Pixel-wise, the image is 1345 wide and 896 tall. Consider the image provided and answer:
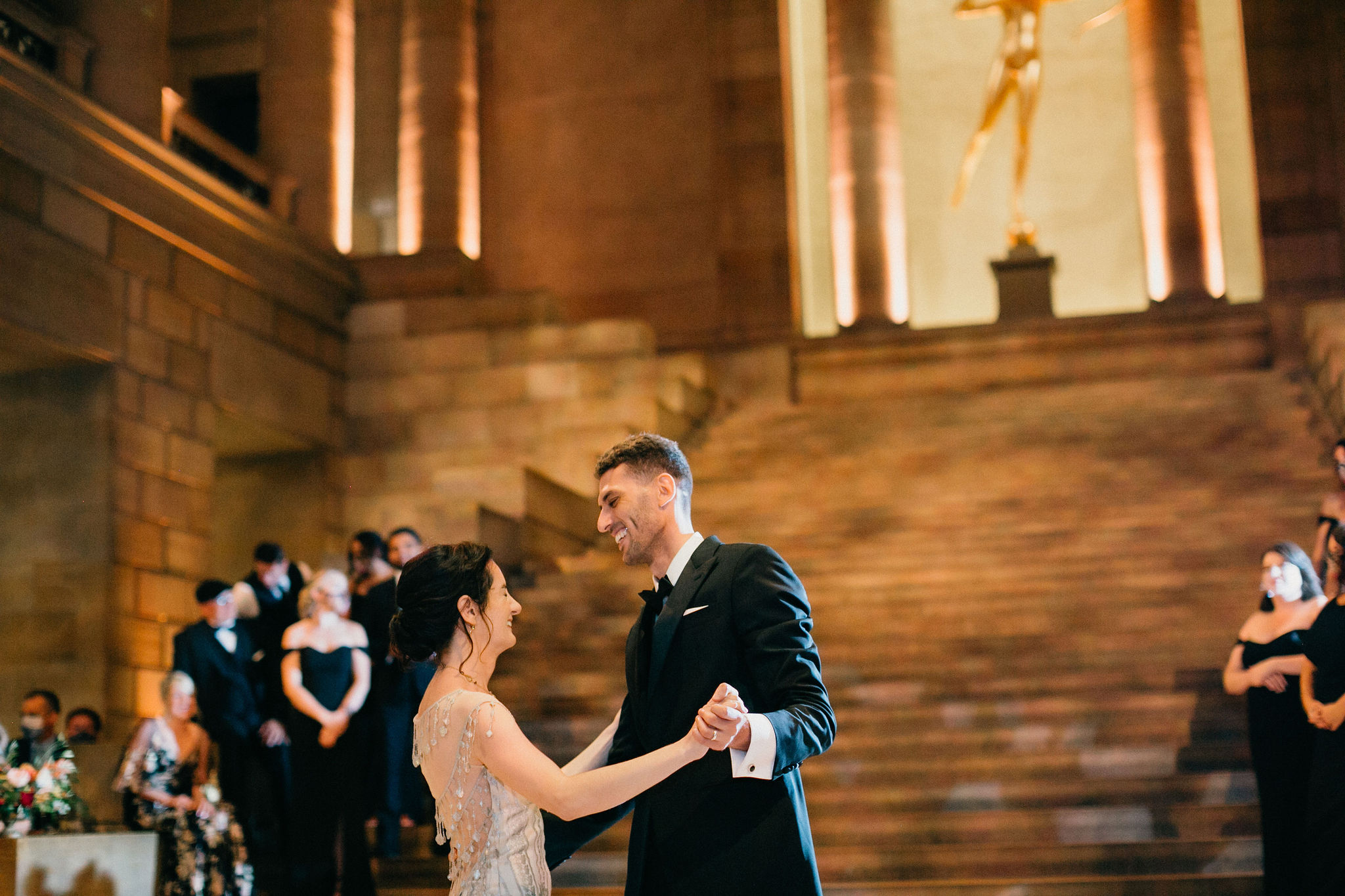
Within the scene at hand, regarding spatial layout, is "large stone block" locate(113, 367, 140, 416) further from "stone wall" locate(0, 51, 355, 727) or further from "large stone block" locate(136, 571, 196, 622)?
"large stone block" locate(136, 571, 196, 622)

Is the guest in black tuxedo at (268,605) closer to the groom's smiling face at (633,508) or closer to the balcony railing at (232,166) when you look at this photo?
the groom's smiling face at (633,508)

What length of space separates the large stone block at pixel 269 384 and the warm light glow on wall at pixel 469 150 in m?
4.98

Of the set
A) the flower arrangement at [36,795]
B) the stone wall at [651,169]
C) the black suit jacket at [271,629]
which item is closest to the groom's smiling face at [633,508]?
the flower arrangement at [36,795]

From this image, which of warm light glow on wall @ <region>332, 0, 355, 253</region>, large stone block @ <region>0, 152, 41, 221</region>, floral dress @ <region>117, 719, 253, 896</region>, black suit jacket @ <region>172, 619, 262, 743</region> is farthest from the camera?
warm light glow on wall @ <region>332, 0, 355, 253</region>

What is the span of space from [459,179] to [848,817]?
1376 centimetres

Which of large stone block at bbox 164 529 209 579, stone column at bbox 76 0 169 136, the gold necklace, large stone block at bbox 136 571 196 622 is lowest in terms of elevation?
the gold necklace

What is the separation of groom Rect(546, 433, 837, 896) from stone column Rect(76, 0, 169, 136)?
9.84m

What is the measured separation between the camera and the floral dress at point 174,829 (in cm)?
698

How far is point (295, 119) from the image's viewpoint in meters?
16.3

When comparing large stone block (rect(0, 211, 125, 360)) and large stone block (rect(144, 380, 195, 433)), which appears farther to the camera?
large stone block (rect(144, 380, 195, 433))

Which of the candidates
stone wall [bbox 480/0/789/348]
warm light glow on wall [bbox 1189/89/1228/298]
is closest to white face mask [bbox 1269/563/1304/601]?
stone wall [bbox 480/0/789/348]

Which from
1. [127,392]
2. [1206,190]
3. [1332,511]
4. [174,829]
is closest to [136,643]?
[127,392]

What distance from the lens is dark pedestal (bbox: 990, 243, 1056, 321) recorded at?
56.2 feet

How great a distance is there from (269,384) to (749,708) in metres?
11.5
